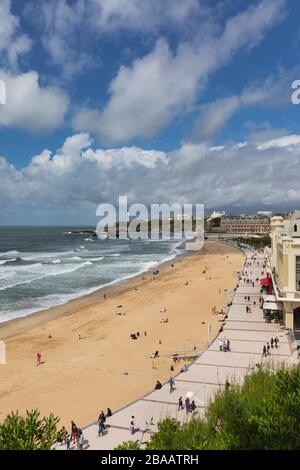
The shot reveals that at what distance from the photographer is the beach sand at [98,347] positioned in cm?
2041

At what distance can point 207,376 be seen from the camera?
20.5 metres

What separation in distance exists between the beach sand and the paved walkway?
174 centimetres

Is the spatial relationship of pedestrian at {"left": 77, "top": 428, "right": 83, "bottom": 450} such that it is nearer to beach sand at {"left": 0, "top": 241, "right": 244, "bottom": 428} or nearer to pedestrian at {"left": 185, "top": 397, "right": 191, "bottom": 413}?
beach sand at {"left": 0, "top": 241, "right": 244, "bottom": 428}

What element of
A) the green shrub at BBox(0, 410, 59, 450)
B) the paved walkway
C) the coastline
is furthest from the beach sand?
the green shrub at BBox(0, 410, 59, 450)

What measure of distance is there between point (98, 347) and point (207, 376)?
1009cm

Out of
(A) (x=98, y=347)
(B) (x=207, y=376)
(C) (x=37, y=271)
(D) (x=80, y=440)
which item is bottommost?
(A) (x=98, y=347)

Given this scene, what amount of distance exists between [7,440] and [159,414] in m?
9.00

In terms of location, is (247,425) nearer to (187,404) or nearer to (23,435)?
(23,435)

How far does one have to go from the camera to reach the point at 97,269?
69.8 m

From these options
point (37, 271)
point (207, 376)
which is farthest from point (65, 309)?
point (37, 271)

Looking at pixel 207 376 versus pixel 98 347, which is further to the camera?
pixel 98 347

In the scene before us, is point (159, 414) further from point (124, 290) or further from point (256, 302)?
point (124, 290)

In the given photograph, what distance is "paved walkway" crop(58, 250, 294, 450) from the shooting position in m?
15.5

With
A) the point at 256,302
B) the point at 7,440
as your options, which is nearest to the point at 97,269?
the point at 256,302
